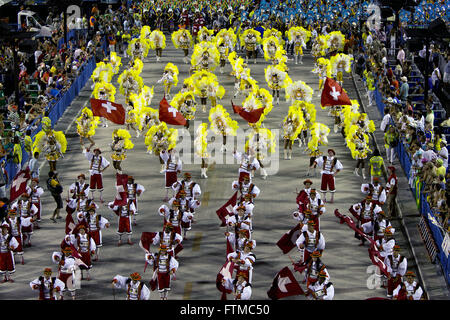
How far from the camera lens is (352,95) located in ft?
154

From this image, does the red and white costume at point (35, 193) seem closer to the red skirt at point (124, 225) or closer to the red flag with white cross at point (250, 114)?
the red skirt at point (124, 225)

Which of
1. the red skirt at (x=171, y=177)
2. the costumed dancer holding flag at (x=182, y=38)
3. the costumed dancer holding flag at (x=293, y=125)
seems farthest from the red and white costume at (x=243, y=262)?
the costumed dancer holding flag at (x=182, y=38)

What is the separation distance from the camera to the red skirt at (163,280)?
26.5 m

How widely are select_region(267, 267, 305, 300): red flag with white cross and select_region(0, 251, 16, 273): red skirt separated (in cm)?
736

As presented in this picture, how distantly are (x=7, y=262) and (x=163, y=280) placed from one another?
4529 mm

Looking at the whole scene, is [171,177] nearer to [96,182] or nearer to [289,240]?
[96,182]

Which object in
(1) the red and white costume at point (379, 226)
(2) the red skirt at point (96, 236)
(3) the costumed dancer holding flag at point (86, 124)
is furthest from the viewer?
(3) the costumed dancer holding flag at point (86, 124)

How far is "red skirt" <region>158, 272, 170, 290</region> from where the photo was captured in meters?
26.5

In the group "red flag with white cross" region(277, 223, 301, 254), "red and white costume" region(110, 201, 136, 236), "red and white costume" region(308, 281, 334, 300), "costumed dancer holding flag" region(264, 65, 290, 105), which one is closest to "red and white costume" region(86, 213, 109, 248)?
"red and white costume" region(110, 201, 136, 236)

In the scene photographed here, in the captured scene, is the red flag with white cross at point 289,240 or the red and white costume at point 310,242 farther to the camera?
the red flag with white cross at point 289,240

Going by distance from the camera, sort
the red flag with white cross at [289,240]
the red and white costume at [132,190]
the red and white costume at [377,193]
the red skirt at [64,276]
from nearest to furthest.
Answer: the red skirt at [64,276], the red flag with white cross at [289,240], the red and white costume at [377,193], the red and white costume at [132,190]

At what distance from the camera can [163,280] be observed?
87.0 ft

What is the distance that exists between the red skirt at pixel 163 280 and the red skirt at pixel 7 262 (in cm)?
433
